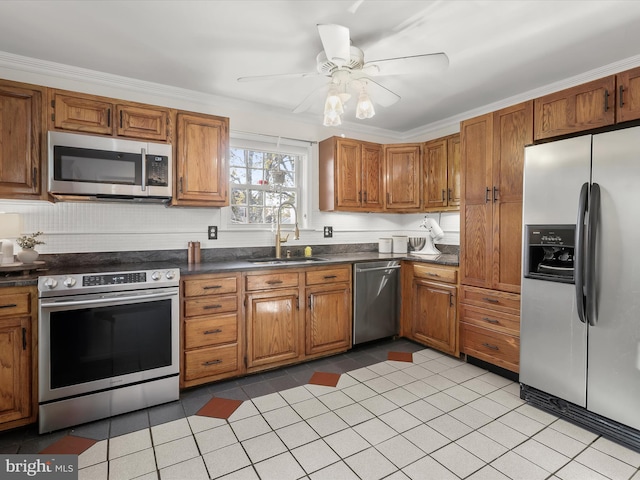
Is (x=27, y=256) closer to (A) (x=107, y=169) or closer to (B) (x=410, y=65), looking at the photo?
(A) (x=107, y=169)

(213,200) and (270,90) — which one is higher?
(270,90)

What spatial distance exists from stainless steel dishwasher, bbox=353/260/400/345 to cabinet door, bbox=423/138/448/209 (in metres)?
0.84

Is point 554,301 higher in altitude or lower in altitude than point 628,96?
lower

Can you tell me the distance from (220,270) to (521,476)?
2198 millimetres

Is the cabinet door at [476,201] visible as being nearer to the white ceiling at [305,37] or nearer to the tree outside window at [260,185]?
the white ceiling at [305,37]

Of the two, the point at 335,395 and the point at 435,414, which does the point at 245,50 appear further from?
the point at 435,414

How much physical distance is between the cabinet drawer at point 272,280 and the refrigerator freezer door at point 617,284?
2.11 m

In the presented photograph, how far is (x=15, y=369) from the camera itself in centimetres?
201

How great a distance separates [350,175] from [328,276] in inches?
48.6

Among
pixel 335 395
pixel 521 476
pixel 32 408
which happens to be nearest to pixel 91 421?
pixel 32 408

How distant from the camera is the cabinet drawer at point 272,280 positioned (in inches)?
109

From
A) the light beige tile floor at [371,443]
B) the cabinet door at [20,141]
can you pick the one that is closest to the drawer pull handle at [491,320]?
the light beige tile floor at [371,443]

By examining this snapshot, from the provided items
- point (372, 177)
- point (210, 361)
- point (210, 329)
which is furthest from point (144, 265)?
point (372, 177)

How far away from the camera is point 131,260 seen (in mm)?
2863
